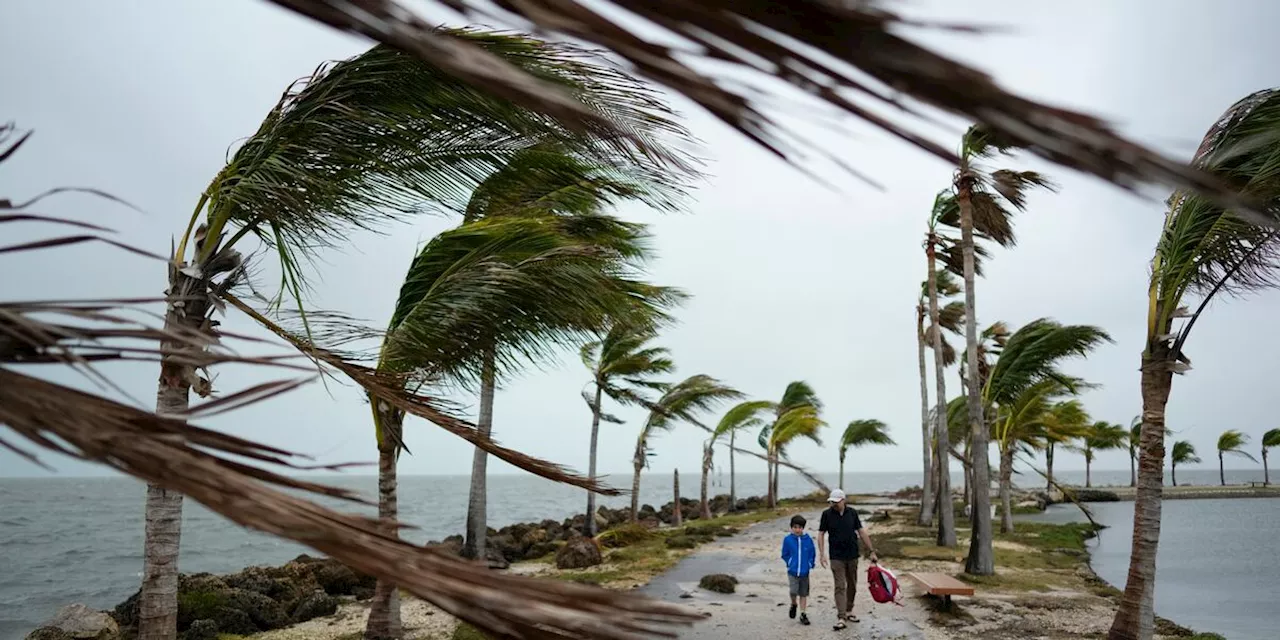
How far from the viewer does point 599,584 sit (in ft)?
16.9

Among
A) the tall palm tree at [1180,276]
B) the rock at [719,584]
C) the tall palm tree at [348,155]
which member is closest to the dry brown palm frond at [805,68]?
the tall palm tree at [348,155]

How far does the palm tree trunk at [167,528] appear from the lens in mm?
5469

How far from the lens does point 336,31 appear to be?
107cm

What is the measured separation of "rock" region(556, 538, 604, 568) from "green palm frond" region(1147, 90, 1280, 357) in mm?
11993

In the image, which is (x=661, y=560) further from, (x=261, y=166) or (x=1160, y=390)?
(x=261, y=166)

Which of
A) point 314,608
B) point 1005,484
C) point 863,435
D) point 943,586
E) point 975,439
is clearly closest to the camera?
point 943,586

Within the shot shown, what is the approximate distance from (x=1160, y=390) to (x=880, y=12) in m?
8.95

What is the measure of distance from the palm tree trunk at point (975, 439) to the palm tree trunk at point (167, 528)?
1379 cm

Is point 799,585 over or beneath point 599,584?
beneath

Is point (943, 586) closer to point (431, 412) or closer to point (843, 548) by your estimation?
point (843, 548)

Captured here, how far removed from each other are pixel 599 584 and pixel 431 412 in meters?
1.79

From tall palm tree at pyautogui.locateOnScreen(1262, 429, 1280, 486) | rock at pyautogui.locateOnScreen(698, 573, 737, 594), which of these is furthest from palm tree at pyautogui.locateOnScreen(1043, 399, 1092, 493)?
tall palm tree at pyautogui.locateOnScreen(1262, 429, 1280, 486)

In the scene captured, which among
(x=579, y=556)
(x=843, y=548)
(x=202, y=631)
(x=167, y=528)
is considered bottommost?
(x=579, y=556)

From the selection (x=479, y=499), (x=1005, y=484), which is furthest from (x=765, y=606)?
(x=1005, y=484)
